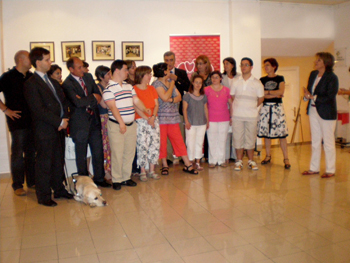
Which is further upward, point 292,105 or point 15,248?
point 292,105

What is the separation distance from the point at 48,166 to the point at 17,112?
90 cm

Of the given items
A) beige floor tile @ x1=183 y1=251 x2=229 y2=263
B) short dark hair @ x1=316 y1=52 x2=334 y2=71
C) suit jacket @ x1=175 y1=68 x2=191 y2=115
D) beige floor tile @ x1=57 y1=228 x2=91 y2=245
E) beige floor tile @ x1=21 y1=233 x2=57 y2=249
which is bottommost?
beige floor tile @ x1=183 y1=251 x2=229 y2=263

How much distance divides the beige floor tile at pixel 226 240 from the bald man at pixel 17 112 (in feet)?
8.18

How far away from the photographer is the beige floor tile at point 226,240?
2.79m

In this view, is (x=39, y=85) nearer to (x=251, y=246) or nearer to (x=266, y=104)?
(x=251, y=246)

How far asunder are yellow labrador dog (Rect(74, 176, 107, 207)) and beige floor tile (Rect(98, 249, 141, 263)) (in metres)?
1.08

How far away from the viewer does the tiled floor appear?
268cm

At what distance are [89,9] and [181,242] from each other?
4.52 meters

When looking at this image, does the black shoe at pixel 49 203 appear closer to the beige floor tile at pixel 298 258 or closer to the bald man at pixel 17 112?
the bald man at pixel 17 112

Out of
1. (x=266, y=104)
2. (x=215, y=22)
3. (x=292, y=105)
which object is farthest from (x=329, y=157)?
(x=292, y=105)

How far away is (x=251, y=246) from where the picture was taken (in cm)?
276

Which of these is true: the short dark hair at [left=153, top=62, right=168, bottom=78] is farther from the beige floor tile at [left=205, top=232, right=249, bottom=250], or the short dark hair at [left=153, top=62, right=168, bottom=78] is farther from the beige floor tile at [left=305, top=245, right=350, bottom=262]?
the beige floor tile at [left=305, top=245, right=350, bottom=262]

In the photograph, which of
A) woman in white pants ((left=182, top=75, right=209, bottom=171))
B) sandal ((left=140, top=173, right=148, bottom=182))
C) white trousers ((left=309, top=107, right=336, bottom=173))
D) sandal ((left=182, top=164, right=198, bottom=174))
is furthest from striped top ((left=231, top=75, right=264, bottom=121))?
sandal ((left=140, top=173, right=148, bottom=182))

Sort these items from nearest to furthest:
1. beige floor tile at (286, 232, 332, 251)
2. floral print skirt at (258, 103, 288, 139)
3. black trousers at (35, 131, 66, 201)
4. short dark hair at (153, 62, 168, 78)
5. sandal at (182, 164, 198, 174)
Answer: beige floor tile at (286, 232, 332, 251) → black trousers at (35, 131, 66, 201) → short dark hair at (153, 62, 168, 78) → sandal at (182, 164, 198, 174) → floral print skirt at (258, 103, 288, 139)
